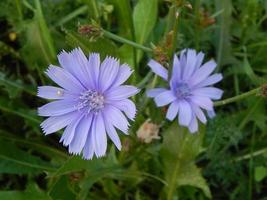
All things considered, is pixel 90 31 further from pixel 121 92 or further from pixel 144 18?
pixel 144 18

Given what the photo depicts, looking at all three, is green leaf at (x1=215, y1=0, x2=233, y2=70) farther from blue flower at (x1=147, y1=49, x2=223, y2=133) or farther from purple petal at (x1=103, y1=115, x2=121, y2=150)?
purple petal at (x1=103, y1=115, x2=121, y2=150)

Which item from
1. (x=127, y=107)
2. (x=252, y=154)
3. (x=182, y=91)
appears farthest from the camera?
(x=252, y=154)

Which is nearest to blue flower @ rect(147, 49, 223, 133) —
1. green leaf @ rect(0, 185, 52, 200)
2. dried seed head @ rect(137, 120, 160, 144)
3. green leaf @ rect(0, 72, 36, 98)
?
dried seed head @ rect(137, 120, 160, 144)

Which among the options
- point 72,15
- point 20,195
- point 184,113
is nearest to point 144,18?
point 72,15

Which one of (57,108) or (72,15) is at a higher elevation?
(72,15)

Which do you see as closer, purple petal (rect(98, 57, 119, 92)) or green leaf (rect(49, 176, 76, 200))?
purple petal (rect(98, 57, 119, 92))

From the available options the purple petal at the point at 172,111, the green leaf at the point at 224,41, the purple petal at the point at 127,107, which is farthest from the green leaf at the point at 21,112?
the green leaf at the point at 224,41

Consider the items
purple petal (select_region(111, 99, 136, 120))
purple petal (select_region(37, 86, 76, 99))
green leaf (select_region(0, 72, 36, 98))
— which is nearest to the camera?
purple petal (select_region(111, 99, 136, 120))
